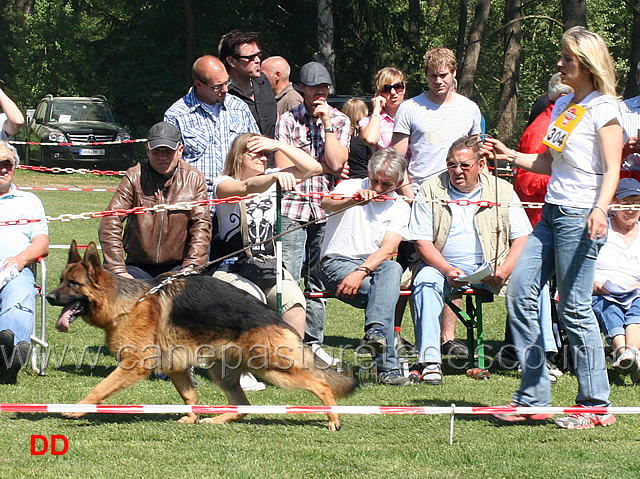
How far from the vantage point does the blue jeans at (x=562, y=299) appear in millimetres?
4688

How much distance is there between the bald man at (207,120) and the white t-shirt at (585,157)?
287cm

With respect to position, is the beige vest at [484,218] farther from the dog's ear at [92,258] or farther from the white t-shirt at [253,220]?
the dog's ear at [92,258]

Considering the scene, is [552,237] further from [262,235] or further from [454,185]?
[262,235]

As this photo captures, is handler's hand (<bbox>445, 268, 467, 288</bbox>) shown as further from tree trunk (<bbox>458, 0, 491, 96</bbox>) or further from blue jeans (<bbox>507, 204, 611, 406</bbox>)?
tree trunk (<bbox>458, 0, 491, 96</bbox>)

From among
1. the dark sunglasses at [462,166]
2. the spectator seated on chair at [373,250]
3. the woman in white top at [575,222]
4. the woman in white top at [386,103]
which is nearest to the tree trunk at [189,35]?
the woman in white top at [386,103]

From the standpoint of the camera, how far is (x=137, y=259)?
616 centimetres

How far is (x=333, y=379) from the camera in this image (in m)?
5.05

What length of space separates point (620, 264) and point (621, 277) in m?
0.10

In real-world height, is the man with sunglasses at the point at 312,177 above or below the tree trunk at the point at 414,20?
below

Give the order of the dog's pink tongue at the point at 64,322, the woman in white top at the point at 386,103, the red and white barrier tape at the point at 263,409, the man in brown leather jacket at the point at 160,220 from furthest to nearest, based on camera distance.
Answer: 1. the woman in white top at the point at 386,103
2. the man in brown leather jacket at the point at 160,220
3. the dog's pink tongue at the point at 64,322
4. the red and white barrier tape at the point at 263,409

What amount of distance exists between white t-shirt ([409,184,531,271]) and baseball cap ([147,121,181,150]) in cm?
179

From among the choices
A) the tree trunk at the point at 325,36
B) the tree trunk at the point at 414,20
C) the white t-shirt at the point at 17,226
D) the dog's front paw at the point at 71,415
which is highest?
the tree trunk at the point at 414,20

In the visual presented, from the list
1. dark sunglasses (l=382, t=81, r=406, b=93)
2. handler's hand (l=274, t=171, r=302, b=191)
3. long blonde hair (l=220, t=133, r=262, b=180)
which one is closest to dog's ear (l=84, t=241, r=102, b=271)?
handler's hand (l=274, t=171, r=302, b=191)

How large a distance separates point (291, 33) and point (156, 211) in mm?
24511
